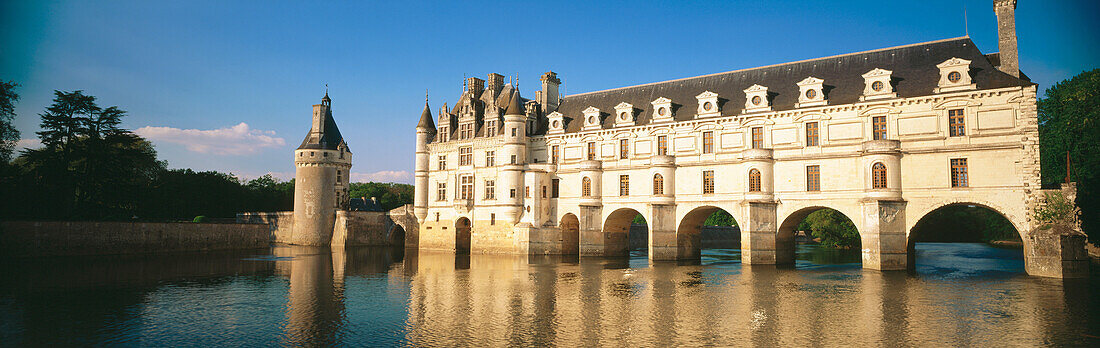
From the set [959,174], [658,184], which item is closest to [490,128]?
[658,184]

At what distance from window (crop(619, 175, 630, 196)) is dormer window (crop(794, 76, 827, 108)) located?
1212 centimetres

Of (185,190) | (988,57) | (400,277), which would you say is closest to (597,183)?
(400,277)

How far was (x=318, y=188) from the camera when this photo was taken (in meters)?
61.0

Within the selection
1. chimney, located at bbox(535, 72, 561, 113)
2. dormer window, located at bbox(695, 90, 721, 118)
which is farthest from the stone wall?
dormer window, located at bbox(695, 90, 721, 118)

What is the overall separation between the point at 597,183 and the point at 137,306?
29063 millimetres

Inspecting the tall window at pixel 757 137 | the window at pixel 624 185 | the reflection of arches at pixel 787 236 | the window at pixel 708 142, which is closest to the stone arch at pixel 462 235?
the window at pixel 624 185

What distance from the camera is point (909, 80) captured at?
33781 mm

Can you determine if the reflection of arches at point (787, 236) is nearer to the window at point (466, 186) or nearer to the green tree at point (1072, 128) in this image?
the green tree at point (1072, 128)

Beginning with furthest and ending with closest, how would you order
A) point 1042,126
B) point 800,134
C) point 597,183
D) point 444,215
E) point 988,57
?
point 444,215 < point 1042,126 < point 597,183 < point 800,134 < point 988,57

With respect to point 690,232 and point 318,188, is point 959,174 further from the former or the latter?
Answer: point 318,188

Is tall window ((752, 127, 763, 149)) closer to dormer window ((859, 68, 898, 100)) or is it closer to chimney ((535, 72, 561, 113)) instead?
dormer window ((859, 68, 898, 100))

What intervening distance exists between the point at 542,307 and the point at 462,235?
109ft

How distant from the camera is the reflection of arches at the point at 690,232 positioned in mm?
40469

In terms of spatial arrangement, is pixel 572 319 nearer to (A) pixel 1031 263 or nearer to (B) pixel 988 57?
(A) pixel 1031 263
